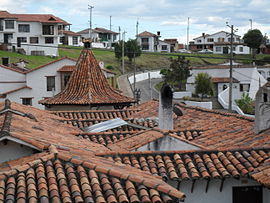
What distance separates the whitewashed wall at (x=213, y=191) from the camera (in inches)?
469

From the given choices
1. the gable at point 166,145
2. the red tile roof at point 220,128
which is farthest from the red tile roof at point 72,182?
the red tile roof at point 220,128

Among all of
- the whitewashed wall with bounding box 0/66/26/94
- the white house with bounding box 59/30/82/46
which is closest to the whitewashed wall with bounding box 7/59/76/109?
the whitewashed wall with bounding box 0/66/26/94

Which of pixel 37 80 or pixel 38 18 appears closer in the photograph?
pixel 37 80

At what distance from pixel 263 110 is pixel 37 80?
29.8 m

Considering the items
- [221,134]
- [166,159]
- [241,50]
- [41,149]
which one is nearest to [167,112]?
[221,134]

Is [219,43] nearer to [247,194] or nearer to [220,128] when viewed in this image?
[220,128]

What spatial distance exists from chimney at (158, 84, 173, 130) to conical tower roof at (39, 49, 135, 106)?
9.35 meters

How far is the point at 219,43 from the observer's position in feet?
326

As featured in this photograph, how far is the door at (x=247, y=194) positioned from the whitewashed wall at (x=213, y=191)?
10 cm

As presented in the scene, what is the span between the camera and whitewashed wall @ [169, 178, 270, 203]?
11.9 metres

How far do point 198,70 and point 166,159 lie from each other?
49.1 m

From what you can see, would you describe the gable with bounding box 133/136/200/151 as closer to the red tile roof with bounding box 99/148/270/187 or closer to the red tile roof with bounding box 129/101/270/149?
the red tile roof with bounding box 129/101/270/149

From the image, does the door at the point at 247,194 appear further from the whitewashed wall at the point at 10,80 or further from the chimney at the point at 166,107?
the whitewashed wall at the point at 10,80

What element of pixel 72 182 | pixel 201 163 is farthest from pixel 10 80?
pixel 72 182
